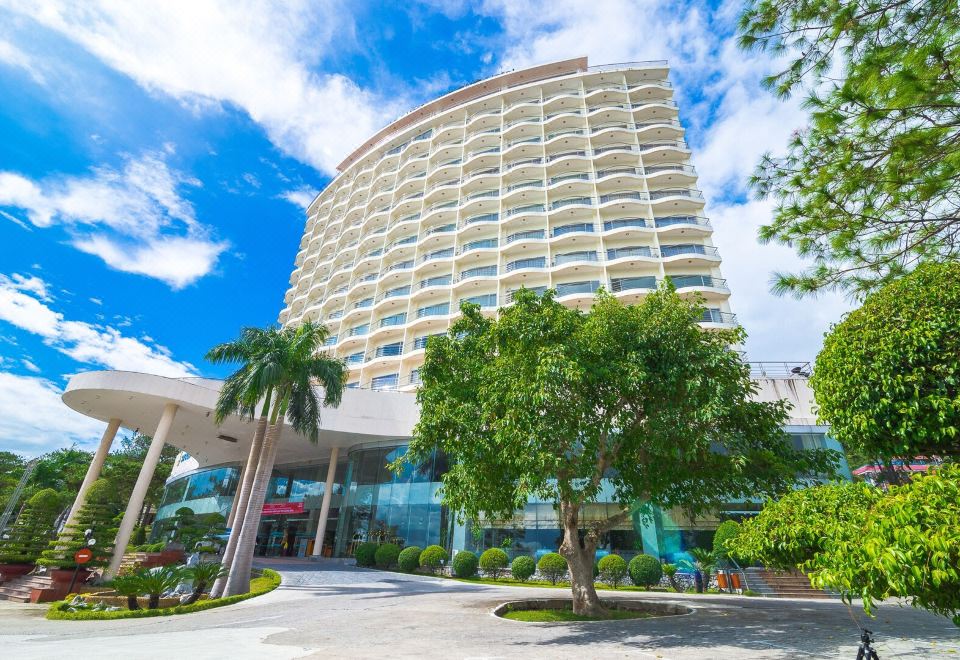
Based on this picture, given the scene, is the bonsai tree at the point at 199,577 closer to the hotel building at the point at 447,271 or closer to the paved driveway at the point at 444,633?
the paved driveway at the point at 444,633

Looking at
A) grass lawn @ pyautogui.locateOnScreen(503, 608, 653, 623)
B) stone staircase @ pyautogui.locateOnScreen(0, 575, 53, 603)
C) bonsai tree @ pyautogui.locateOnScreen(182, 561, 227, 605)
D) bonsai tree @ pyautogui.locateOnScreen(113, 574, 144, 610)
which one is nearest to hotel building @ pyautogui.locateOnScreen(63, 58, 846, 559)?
stone staircase @ pyautogui.locateOnScreen(0, 575, 53, 603)

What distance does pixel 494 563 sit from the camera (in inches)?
907

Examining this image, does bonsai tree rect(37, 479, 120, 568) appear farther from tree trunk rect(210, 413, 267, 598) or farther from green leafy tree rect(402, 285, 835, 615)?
green leafy tree rect(402, 285, 835, 615)

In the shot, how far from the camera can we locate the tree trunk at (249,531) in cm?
1638

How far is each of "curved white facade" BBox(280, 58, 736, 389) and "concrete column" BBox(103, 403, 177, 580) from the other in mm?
18094

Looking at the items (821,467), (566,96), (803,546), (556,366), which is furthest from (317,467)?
(566,96)

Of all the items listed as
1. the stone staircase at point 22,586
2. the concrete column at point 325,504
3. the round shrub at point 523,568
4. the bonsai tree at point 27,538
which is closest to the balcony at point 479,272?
the concrete column at point 325,504

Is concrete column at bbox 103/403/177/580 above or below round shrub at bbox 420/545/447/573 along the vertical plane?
above

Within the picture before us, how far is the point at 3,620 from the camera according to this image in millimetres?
14023

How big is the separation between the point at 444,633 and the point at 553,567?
13.1m

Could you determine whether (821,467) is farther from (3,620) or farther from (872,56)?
(3,620)

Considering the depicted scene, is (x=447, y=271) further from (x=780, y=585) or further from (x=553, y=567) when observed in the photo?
(x=780, y=585)

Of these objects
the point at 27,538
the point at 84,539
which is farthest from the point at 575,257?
the point at 27,538

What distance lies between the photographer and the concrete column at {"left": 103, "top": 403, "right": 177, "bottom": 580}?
21125mm
